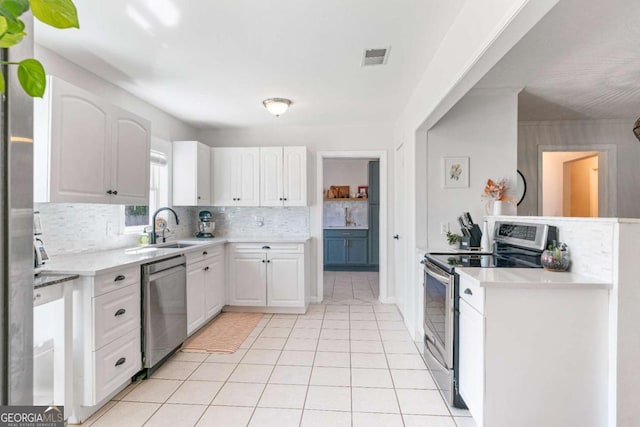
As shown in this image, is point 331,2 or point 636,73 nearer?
point 331,2

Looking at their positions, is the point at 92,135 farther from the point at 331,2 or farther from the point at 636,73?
the point at 636,73

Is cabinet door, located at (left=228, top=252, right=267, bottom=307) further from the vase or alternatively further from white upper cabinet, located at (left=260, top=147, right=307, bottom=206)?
the vase

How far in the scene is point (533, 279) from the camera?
1.70m

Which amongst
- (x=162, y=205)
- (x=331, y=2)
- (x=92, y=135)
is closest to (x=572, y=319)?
(x=331, y=2)

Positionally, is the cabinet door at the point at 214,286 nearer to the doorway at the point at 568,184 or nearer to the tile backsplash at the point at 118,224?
the tile backsplash at the point at 118,224

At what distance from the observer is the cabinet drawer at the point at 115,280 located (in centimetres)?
201

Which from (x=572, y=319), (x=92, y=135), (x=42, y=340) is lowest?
(x=42, y=340)

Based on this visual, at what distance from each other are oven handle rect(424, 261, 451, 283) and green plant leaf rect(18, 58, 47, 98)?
2150mm

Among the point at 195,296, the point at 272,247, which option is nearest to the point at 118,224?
the point at 195,296

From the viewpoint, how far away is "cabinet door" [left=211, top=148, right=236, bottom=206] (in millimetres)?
4277

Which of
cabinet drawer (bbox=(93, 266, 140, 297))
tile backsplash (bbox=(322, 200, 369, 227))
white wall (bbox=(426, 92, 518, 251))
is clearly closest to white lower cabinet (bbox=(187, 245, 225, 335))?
cabinet drawer (bbox=(93, 266, 140, 297))

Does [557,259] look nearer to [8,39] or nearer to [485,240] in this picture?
[485,240]

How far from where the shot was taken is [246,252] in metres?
4.00

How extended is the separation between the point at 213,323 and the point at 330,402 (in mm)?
1973
